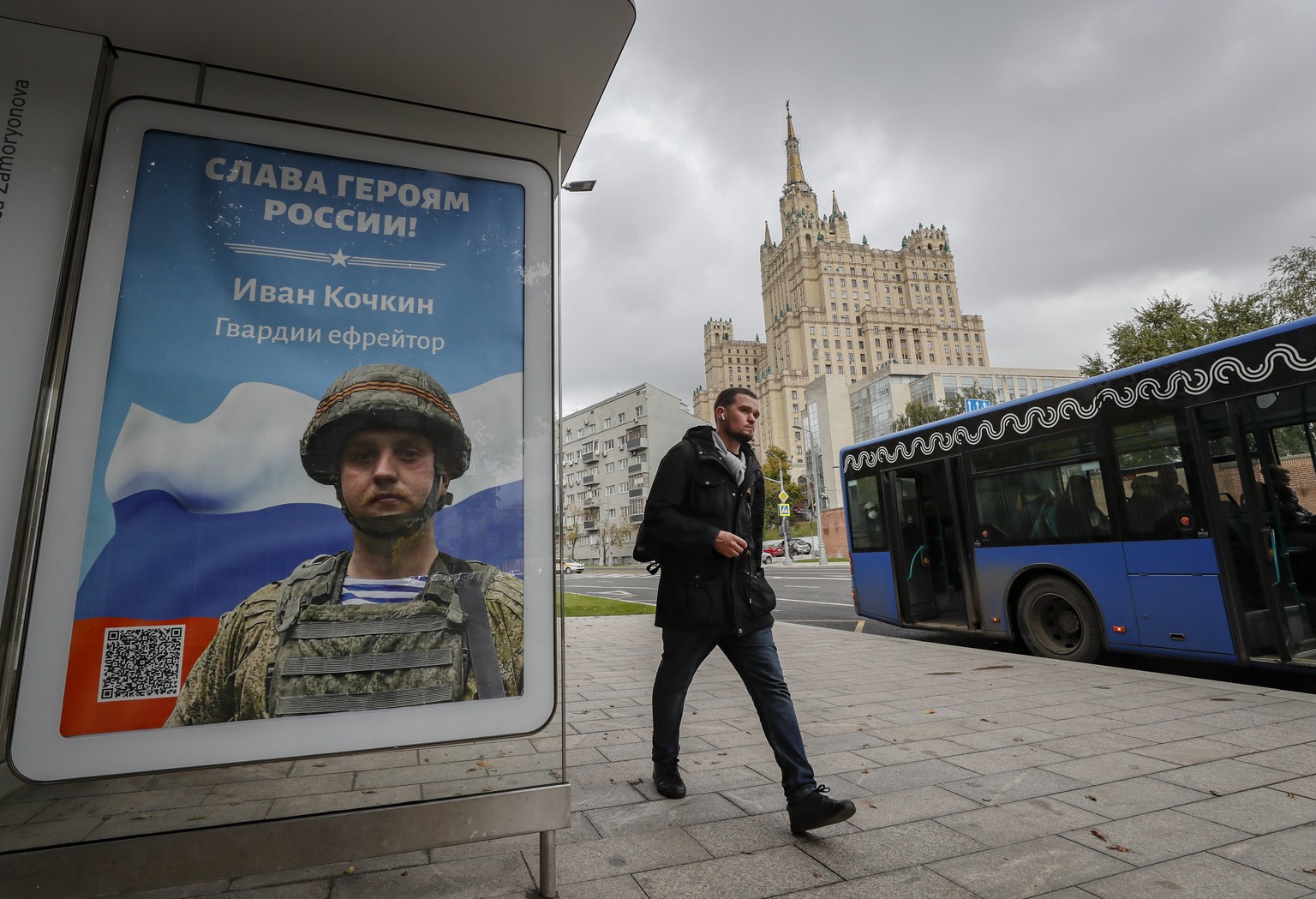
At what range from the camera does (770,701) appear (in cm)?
332

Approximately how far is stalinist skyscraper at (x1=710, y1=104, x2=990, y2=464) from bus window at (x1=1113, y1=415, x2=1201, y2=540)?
12317 centimetres

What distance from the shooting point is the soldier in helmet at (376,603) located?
7.90ft

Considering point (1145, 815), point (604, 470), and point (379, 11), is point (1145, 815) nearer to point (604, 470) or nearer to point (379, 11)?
point (379, 11)

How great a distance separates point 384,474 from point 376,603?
1.53ft

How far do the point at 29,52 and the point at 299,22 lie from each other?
36.0 inches

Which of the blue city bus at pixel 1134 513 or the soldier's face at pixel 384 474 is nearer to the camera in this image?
the soldier's face at pixel 384 474

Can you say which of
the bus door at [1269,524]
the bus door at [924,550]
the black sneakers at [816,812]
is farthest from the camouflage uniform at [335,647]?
the bus door at [924,550]

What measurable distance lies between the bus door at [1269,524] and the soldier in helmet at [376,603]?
6.69m

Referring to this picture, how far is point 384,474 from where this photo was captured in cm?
261

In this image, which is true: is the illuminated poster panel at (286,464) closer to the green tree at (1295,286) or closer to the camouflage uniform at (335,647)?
the camouflage uniform at (335,647)

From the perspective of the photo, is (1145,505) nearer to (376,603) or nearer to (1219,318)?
(376,603)

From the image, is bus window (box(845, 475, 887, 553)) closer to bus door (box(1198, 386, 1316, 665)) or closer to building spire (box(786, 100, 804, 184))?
bus door (box(1198, 386, 1316, 665))

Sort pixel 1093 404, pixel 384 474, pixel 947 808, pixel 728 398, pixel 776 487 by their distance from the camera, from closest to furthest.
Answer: pixel 384 474, pixel 947 808, pixel 728 398, pixel 1093 404, pixel 776 487

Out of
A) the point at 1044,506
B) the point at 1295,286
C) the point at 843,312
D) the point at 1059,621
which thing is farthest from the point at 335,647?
the point at 843,312
